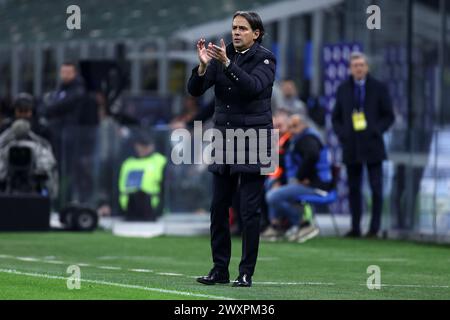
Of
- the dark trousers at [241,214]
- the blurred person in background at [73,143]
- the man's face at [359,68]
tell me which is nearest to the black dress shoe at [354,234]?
the man's face at [359,68]

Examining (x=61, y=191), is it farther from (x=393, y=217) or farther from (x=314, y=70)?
(x=314, y=70)

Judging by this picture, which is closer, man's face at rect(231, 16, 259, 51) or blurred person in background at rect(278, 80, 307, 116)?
man's face at rect(231, 16, 259, 51)

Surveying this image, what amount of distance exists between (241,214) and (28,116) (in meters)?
9.41

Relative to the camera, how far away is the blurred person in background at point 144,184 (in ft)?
74.8

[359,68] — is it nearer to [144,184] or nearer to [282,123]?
[282,123]

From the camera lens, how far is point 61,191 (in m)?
24.0

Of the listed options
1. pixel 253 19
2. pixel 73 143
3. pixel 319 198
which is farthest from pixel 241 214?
pixel 73 143

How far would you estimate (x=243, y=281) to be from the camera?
12734mm

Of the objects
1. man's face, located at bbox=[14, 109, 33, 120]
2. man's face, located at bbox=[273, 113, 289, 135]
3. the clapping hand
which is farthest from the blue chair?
the clapping hand

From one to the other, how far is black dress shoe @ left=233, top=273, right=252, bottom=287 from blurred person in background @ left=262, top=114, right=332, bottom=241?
294 inches

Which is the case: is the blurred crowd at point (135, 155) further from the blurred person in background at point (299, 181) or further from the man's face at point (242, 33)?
→ the man's face at point (242, 33)

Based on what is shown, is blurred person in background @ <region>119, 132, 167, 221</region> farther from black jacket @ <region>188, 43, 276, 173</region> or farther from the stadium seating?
black jacket @ <region>188, 43, 276, 173</region>

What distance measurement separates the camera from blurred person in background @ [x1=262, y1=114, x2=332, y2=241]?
20328 mm
